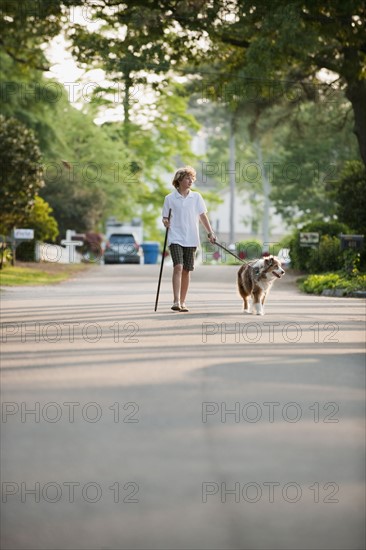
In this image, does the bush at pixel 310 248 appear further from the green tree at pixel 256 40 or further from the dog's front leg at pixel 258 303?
the dog's front leg at pixel 258 303

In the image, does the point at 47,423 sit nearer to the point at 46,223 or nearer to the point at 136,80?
the point at 136,80

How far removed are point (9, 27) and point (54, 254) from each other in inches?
597

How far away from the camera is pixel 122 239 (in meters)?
66.9

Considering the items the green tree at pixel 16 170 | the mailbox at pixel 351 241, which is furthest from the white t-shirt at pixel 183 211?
the green tree at pixel 16 170

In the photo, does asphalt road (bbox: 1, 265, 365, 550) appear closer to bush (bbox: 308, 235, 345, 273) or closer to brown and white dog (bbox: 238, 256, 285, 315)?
brown and white dog (bbox: 238, 256, 285, 315)

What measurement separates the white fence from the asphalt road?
31.5 m

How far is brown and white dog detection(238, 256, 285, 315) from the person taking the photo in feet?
60.5

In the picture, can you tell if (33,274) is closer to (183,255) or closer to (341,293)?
(341,293)

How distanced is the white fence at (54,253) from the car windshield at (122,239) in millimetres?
3646

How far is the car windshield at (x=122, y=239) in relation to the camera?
66000mm

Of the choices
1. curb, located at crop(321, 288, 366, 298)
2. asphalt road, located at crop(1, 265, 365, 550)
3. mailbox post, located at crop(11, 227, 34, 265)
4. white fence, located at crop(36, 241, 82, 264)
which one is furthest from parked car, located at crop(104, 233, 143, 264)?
asphalt road, located at crop(1, 265, 365, 550)

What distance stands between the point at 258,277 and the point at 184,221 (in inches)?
53.7

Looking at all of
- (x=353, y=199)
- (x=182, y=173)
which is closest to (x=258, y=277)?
(x=182, y=173)

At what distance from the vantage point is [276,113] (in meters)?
44.7
